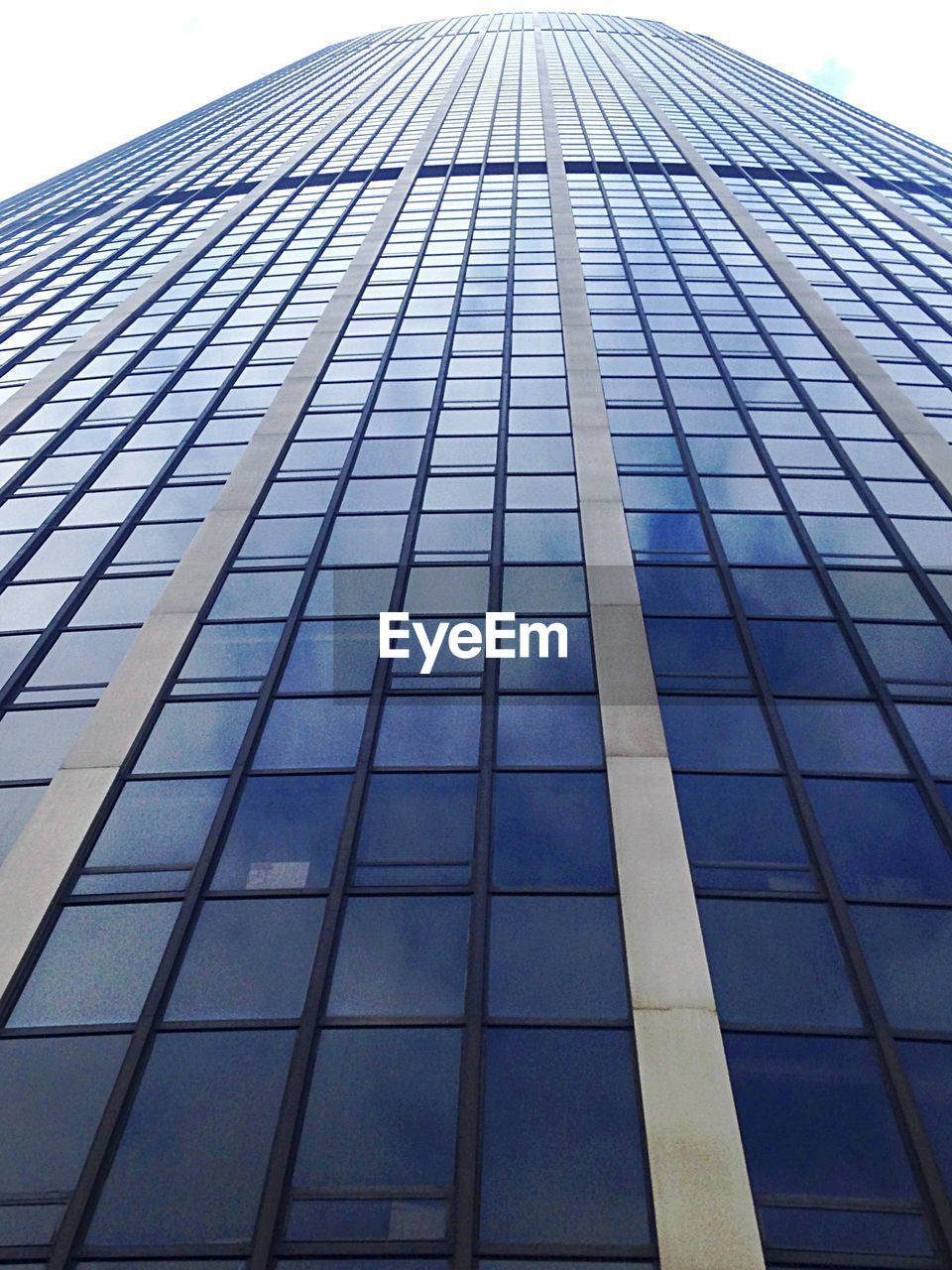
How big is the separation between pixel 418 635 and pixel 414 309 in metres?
18.7

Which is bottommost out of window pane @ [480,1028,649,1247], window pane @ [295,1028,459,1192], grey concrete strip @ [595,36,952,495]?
grey concrete strip @ [595,36,952,495]

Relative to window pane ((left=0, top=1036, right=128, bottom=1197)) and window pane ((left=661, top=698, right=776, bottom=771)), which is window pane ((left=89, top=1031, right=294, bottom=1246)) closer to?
window pane ((left=0, top=1036, right=128, bottom=1197))

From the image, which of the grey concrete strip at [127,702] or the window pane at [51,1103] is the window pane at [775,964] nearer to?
the window pane at [51,1103]

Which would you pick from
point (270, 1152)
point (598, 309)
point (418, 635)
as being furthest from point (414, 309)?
point (270, 1152)

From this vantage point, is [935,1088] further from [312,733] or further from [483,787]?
[312,733]

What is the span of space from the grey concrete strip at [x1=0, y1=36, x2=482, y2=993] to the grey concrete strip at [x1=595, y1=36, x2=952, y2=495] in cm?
1488

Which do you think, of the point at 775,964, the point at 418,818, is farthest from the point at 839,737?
the point at 418,818

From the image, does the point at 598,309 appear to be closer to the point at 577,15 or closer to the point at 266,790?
the point at 266,790

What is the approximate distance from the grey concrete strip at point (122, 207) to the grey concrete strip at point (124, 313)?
21.5 feet

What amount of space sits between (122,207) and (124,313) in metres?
20.7

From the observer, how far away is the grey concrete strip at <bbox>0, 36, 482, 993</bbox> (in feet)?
42.5

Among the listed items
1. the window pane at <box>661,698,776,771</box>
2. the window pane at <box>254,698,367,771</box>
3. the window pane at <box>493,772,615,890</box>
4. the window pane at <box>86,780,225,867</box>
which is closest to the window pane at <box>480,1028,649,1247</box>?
the window pane at <box>493,772,615,890</box>

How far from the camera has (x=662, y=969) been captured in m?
11.7

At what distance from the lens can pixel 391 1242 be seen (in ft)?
30.9
